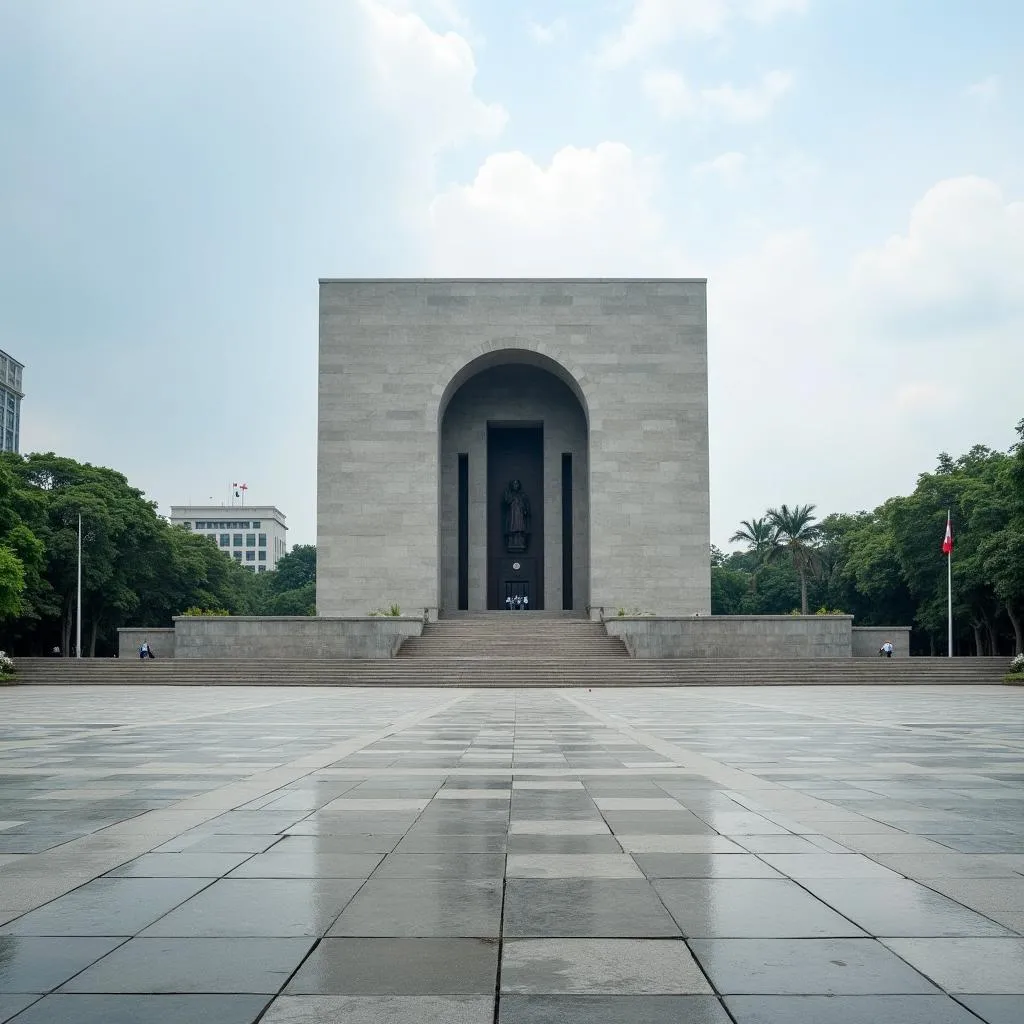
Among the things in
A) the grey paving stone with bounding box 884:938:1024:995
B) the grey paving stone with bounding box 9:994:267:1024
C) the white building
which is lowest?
the grey paving stone with bounding box 884:938:1024:995

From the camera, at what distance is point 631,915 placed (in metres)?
4.20

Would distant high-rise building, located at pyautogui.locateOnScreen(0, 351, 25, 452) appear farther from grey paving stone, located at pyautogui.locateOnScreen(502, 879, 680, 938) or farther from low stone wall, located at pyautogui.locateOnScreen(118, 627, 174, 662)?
grey paving stone, located at pyautogui.locateOnScreen(502, 879, 680, 938)

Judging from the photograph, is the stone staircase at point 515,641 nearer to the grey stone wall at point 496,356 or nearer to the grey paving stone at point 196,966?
the grey stone wall at point 496,356

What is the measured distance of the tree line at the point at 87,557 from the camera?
42938 mm

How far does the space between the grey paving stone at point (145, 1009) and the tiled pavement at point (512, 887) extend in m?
0.01

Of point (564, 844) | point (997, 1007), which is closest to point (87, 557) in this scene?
point (564, 844)

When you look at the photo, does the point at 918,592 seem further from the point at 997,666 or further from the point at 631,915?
the point at 631,915

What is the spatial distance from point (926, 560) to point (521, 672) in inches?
1069

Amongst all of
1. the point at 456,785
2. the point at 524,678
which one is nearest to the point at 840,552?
the point at 524,678

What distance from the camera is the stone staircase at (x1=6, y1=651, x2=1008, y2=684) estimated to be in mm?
30047

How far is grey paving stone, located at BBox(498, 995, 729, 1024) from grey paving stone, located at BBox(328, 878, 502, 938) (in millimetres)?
748

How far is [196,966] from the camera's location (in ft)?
11.6

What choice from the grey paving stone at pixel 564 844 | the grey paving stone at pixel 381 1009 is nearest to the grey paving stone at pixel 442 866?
the grey paving stone at pixel 564 844

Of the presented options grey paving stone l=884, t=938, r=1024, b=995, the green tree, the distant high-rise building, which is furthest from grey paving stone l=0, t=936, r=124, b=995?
the distant high-rise building
